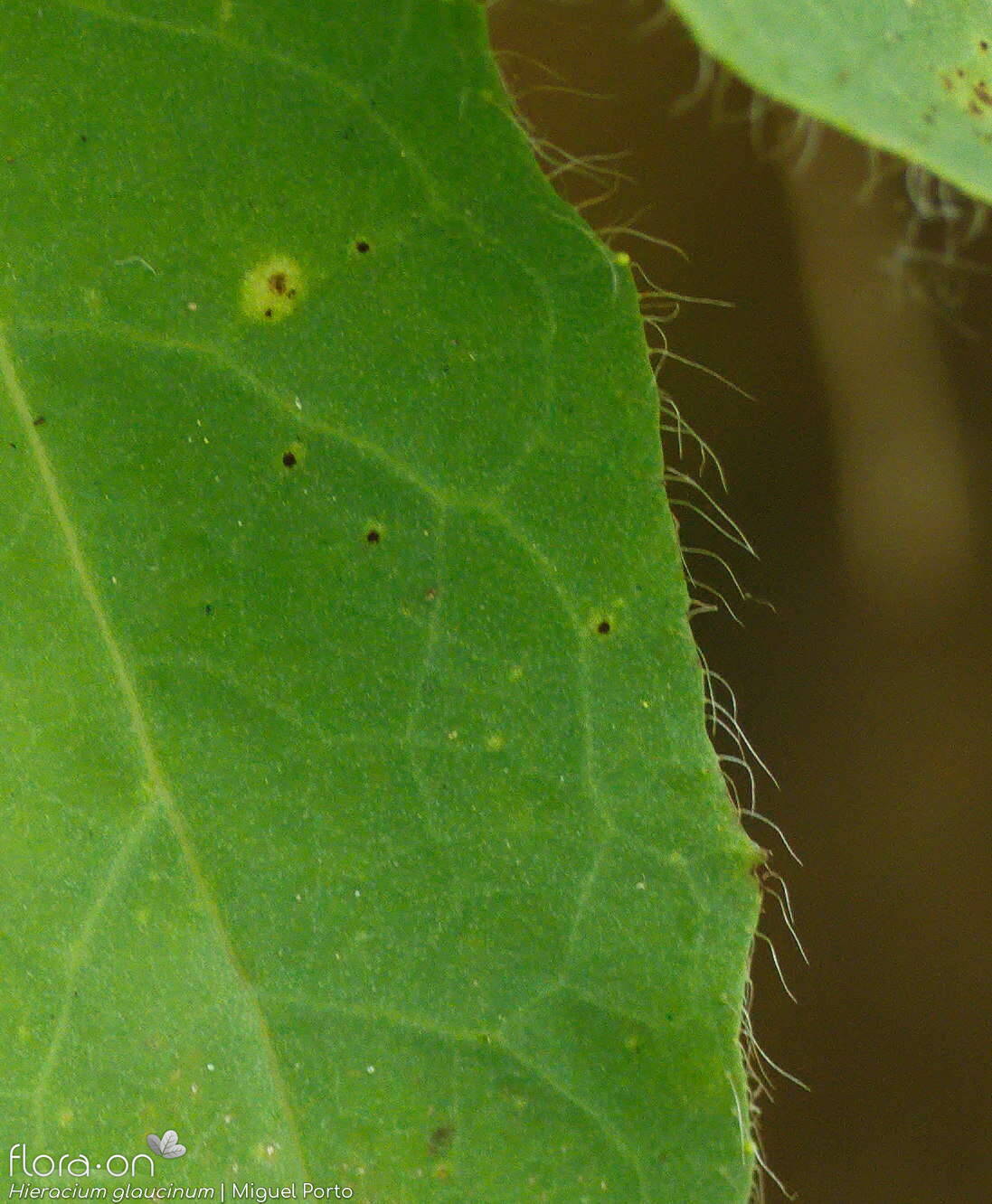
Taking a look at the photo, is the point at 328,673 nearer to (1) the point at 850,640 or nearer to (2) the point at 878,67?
(2) the point at 878,67

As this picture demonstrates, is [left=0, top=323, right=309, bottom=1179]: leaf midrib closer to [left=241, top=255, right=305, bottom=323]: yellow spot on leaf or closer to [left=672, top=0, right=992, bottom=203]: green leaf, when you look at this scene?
[left=241, top=255, right=305, bottom=323]: yellow spot on leaf

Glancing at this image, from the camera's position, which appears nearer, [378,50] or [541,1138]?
[378,50]

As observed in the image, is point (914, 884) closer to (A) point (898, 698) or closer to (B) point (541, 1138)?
(A) point (898, 698)

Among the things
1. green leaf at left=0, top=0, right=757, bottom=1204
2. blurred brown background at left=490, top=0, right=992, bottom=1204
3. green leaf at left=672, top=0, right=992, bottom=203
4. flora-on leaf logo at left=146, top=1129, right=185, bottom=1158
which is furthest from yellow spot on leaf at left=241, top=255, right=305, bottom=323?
blurred brown background at left=490, top=0, right=992, bottom=1204

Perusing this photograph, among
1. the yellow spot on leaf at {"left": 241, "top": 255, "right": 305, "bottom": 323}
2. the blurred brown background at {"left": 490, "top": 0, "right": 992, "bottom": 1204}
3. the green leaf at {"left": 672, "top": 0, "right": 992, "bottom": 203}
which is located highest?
the green leaf at {"left": 672, "top": 0, "right": 992, "bottom": 203}

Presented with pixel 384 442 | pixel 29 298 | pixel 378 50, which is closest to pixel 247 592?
pixel 384 442

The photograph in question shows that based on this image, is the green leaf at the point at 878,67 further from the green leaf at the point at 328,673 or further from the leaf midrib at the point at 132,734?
the leaf midrib at the point at 132,734
